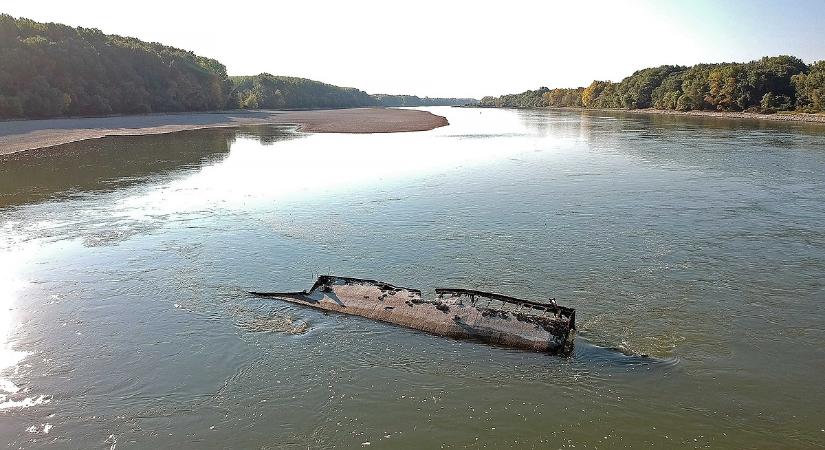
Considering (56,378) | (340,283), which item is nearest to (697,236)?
(340,283)

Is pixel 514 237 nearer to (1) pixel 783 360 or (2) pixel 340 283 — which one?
(2) pixel 340 283

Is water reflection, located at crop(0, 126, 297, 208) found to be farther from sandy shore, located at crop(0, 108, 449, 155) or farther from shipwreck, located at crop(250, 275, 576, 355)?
shipwreck, located at crop(250, 275, 576, 355)

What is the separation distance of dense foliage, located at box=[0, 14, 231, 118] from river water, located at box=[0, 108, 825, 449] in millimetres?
52078

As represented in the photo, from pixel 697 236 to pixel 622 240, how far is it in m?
3.14

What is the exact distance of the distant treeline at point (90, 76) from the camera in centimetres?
7406

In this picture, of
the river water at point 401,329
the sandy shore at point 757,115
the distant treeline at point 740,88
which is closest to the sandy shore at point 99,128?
the river water at point 401,329

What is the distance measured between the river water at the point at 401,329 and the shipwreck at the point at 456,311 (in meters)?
0.35

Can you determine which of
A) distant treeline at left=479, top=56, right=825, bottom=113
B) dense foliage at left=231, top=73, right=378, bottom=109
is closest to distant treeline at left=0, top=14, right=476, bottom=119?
dense foliage at left=231, top=73, right=378, bottom=109

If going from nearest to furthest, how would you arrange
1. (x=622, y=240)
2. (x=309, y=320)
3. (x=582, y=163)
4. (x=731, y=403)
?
1. (x=731, y=403)
2. (x=309, y=320)
3. (x=622, y=240)
4. (x=582, y=163)

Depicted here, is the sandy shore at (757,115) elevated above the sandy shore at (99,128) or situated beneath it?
elevated above

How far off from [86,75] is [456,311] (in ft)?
307

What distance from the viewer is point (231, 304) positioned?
1514cm

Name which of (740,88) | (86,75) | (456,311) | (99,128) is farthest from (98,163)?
(740,88)

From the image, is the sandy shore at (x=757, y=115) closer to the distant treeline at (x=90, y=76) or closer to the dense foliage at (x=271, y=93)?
Result: the distant treeline at (x=90, y=76)
